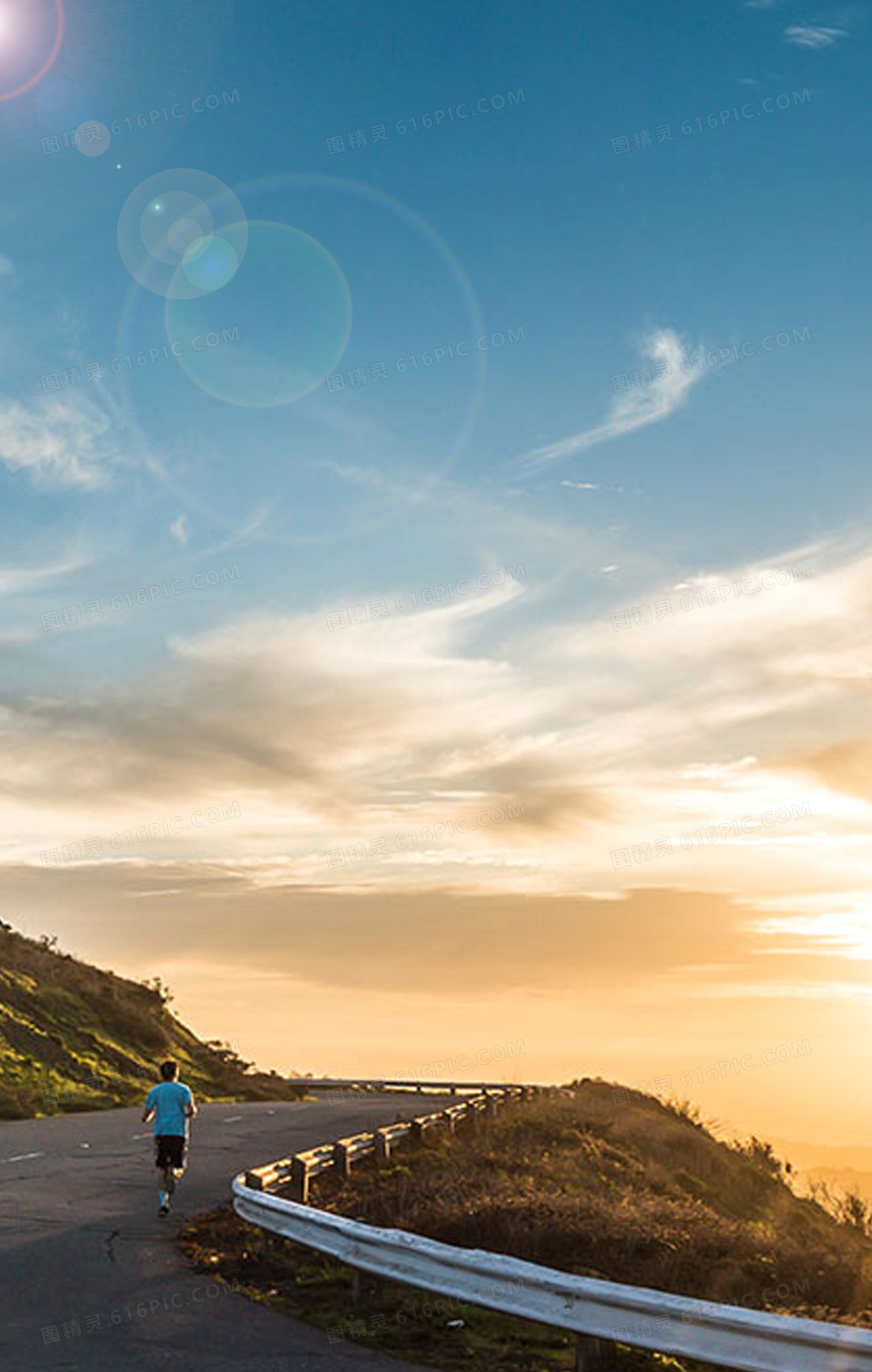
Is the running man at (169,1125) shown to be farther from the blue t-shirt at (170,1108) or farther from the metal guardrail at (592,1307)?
the metal guardrail at (592,1307)

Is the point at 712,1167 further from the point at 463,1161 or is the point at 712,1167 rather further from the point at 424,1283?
the point at 424,1283

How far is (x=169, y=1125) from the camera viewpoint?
16141 millimetres

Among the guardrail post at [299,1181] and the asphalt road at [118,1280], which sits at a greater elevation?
the guardrail post at [299,1181]

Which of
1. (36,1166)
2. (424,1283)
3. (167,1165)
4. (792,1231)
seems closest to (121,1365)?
(424,1283)

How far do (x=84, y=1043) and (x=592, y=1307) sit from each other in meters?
33.1

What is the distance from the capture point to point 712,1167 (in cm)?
3253

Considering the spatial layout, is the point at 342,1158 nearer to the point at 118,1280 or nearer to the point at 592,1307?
the point at 118,1280

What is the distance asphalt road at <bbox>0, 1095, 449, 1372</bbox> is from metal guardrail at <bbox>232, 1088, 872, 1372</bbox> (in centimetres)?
69

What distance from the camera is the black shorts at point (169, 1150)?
15.8 meters

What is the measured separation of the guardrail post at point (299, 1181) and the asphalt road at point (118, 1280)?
4.51 feet

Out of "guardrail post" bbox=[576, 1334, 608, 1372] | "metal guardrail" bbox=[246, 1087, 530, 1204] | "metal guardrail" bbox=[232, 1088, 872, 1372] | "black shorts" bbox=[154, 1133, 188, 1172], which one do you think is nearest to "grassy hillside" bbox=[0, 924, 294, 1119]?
"metal guardrail" bbox=[246, 1087, 530, 1204]

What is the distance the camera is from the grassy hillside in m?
33.3

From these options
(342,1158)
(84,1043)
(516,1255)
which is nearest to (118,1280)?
(516,1255)

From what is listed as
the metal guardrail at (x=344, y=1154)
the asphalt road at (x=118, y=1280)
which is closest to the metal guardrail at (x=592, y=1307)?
the asphalt road at (x=118, y=1280)
